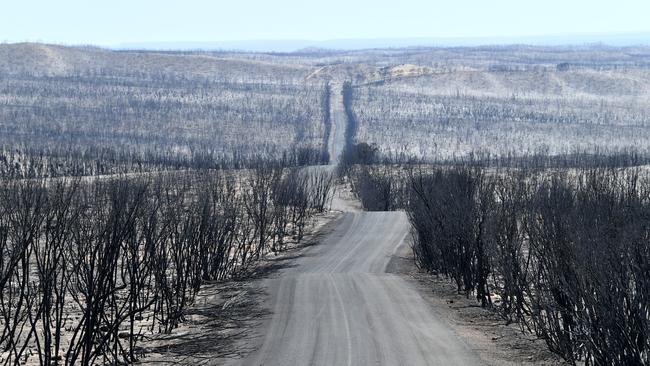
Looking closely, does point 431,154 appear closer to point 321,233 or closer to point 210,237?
point 321,233

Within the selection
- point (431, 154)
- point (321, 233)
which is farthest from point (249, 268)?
point (431, 154)

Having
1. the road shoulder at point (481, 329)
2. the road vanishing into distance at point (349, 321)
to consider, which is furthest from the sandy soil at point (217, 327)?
the road shoulder at point (481, 329)

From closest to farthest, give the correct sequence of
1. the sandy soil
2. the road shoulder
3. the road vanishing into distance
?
the road vanishing into distance
the sandy soil
the road shoulder

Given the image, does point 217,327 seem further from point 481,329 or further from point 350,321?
point 481,329

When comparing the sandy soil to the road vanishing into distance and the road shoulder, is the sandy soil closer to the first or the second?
Answer: the road vanishing into distance

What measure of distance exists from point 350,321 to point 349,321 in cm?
4

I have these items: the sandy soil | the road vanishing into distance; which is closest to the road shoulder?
the road vanishing into distance

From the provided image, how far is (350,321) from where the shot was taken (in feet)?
105

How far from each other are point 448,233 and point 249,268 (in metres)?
13.3

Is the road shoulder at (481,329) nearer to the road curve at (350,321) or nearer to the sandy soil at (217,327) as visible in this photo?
the road curve at (350,321)

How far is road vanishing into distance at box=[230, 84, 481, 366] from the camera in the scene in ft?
87.0

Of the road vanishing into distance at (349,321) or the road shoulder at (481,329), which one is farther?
the road shoulder at (481,329)

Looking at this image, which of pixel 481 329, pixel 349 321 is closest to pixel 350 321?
pixel 349 321

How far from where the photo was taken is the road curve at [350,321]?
26531 millimetres
